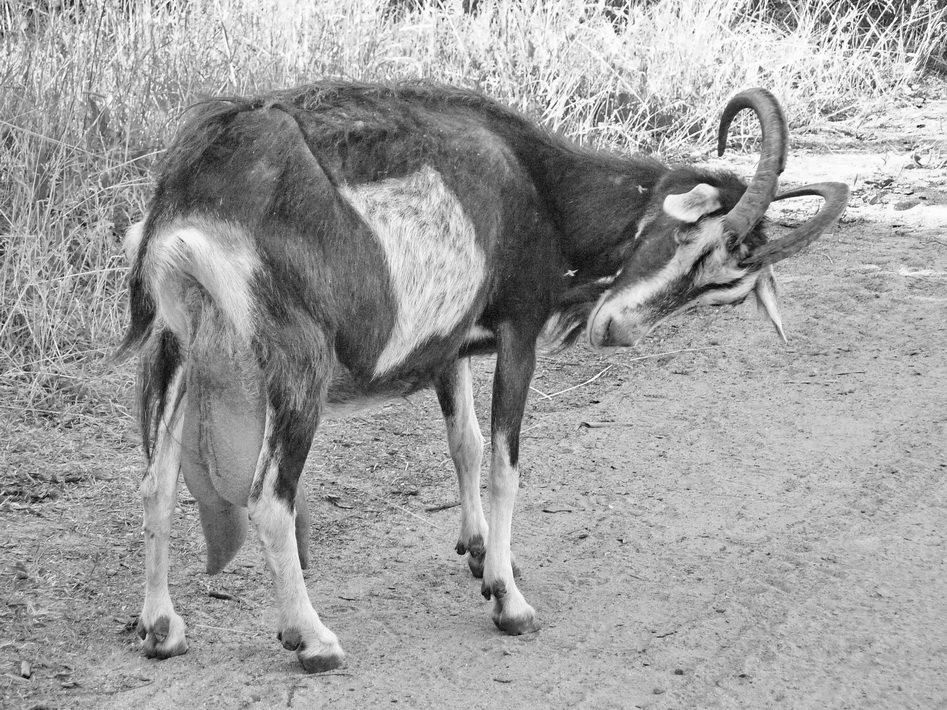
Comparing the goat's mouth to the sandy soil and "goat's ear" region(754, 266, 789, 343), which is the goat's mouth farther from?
the sandy soil

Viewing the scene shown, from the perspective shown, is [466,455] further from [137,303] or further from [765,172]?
[765,172]

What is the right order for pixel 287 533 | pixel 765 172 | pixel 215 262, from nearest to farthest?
pixel 215 262, pixel 287 533, pixel 765 172

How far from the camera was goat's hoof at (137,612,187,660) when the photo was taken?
346 centimetres

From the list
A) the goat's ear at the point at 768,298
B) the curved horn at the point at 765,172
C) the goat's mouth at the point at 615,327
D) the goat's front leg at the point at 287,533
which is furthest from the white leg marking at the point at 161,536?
the goat's ear at the point at 768,298

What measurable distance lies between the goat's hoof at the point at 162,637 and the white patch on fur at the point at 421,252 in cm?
95

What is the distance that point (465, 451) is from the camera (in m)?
4.18

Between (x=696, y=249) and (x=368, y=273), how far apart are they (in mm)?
1095

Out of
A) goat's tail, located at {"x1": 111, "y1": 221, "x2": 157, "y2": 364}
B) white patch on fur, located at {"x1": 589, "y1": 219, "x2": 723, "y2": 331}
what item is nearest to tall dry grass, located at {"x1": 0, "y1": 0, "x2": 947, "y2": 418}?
goat's tail, located at {"x1": 111, "y1": 221, "x2": 157, "y2": 364}

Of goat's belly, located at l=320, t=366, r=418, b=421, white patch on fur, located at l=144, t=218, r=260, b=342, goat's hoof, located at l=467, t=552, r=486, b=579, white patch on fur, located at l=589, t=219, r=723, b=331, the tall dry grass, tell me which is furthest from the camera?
the tall dry grass

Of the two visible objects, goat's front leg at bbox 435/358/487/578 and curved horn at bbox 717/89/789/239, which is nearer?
curved horn at bbox 717/89/789/239

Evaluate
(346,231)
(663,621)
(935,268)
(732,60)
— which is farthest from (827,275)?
(346,231)

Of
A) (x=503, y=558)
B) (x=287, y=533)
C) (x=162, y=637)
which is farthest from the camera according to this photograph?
(x=503, y=558)

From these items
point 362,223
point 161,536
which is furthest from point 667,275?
point 161,536

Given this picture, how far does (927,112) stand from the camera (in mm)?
9711
